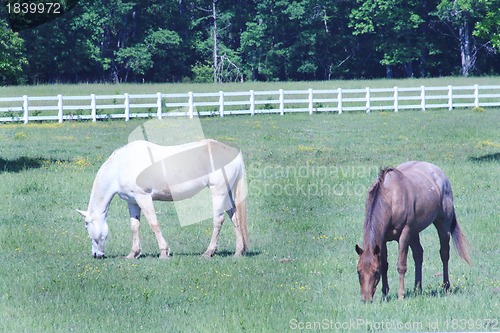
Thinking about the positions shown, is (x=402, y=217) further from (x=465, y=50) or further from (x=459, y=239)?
(x=465, y=50)

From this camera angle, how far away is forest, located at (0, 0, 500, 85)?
65.6 m

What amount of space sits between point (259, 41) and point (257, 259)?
60029 mm

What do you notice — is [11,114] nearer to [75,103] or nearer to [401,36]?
[75,103]

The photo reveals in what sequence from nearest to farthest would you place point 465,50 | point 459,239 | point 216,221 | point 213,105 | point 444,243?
point 444,243 → point 459,239 → point 216,221 → point 213,105 → point 465,50

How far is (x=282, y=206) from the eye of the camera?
1775 cm

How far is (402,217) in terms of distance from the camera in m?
9.53

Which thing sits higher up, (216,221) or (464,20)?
(464,20)

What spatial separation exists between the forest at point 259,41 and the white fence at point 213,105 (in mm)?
19689

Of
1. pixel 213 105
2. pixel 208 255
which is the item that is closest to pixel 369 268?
pixel 208 255

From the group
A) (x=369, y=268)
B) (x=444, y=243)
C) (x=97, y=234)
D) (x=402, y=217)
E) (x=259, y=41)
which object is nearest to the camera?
(x=369, y=268)

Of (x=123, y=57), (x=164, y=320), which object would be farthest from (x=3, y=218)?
(x=123, y=57)

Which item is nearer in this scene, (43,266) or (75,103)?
(43,266)

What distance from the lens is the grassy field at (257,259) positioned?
30.0 feet

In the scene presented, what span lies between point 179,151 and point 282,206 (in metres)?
4.90
